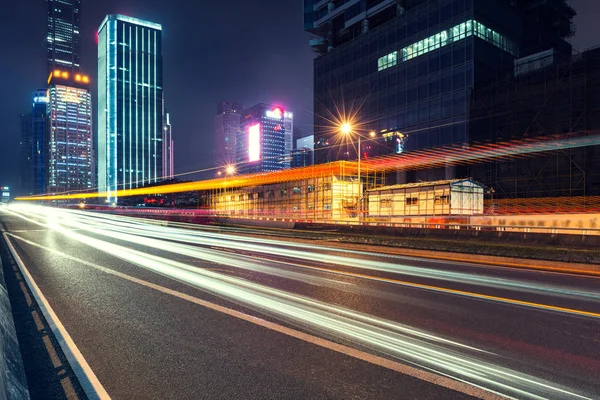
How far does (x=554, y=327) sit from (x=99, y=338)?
7.39m

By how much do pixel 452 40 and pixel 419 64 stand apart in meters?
5.26

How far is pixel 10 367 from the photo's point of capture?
169 inches

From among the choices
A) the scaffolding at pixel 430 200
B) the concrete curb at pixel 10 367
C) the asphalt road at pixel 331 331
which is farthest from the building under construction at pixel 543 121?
the concrete curb at pixel 10 367

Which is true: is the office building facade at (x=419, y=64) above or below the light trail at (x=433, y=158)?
above

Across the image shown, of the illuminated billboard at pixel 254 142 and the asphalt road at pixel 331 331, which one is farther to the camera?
the illuminated billboard at pixel 254 142

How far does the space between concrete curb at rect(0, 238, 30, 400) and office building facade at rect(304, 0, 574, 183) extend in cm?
3813

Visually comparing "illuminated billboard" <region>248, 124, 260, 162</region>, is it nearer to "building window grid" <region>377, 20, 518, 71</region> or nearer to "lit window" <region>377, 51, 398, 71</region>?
"lit window" <region>377, 51, 398, 71</region>

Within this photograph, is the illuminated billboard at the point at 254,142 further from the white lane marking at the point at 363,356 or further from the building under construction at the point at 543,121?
the white lane marking at the point at 363,356

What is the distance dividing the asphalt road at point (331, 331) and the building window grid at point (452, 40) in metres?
46.1

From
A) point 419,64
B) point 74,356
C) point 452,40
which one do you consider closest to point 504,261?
point 74,356

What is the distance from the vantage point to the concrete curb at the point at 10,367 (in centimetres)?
363

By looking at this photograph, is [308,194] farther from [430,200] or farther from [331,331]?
[331,331]

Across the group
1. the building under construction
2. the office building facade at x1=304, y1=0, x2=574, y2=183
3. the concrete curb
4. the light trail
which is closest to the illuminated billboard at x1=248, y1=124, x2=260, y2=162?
the office building facade at x1=304, y1=0, x2=574, y2=183

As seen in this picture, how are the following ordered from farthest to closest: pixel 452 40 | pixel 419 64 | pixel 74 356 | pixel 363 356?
pixel 419 64
pixel 452 40
pixel 74 356
pixel 363 356
